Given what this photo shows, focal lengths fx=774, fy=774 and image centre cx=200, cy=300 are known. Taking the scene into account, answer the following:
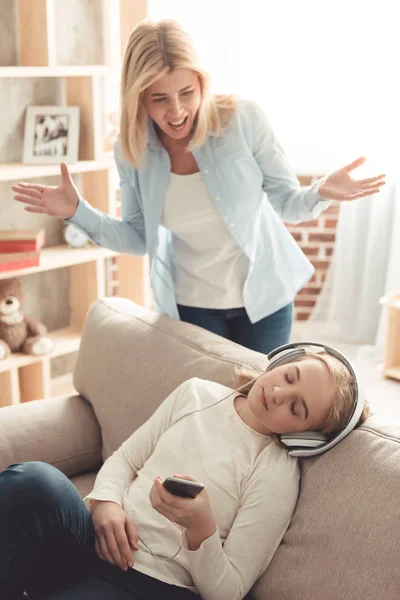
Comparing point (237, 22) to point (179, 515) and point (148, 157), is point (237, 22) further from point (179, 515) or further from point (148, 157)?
point (179, 515)

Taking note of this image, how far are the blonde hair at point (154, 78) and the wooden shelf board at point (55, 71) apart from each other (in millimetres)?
907

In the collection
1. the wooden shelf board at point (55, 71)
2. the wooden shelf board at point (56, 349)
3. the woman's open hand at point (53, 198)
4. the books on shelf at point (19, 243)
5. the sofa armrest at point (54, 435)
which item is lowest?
the wooden shelf board at point (56, 349)

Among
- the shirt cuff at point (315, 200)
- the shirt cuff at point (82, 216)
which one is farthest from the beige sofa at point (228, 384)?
the shirt cuff at point (315, 200)

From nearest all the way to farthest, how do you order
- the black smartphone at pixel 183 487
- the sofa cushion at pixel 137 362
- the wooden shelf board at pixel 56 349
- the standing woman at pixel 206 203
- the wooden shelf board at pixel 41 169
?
the black smartphone at pixel 183 487 → the sofa cushion at pixel 137 362 → the standing woman at pixel 206 203 → the wooden shelf board at pixel 41 169 → the wooden shelf board at pixel 56 349

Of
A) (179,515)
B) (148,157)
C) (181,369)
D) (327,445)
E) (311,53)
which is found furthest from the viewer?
(311,53)

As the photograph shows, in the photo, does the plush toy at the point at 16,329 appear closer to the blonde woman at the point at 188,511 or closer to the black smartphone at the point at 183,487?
the blonde woman at the point at 188,511

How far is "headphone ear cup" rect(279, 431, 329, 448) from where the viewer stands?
1.50 meters

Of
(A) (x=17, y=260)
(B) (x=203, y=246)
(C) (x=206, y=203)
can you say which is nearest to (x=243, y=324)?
(B) (x=203, y=246)

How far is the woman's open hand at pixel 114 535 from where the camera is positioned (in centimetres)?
147

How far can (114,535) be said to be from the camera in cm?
150

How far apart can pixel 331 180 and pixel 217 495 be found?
0.90 m

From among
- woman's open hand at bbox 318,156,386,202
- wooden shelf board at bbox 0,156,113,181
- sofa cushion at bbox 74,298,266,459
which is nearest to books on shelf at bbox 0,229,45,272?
wooden shelf board at bbox 0,156,113,181

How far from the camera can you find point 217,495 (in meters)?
1.52

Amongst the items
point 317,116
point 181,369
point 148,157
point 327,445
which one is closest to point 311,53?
point 317,116
